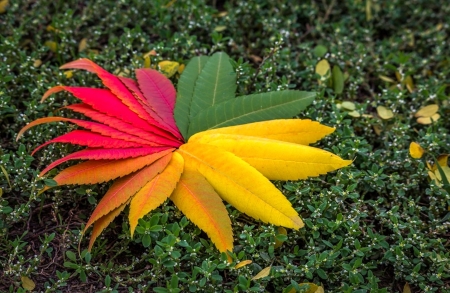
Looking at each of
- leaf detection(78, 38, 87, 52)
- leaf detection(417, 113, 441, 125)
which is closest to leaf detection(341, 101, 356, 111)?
leaf detection(417, 113, 441, 125)

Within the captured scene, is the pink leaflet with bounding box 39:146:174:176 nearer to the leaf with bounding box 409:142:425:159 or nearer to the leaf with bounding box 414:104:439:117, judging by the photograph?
the leaf with bounding box 409:142:425:159

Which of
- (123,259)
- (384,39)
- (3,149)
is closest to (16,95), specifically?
(3,149)

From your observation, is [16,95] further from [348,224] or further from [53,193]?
[348,224]

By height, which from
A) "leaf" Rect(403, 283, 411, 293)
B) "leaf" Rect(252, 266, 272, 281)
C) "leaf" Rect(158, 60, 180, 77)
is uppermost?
"leaf" Rect(158, 60, 180, 77)

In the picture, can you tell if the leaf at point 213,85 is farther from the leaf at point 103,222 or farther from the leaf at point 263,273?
the leaf at point 263,273

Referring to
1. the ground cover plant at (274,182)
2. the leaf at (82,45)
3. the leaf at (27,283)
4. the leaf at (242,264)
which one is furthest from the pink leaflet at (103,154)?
the leaf at (82,45)

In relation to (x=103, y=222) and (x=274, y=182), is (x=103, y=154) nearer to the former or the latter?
(x=103, y=222)
